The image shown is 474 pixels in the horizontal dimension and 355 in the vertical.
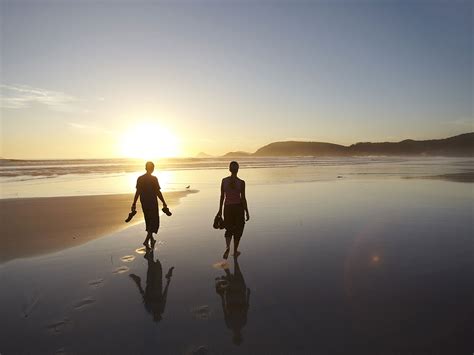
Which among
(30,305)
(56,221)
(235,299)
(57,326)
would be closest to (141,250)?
(30,305)

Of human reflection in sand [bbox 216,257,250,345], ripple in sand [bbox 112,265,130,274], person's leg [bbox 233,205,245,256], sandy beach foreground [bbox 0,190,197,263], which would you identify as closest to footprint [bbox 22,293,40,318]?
ripple in sand [bbox 112,265,130,274]

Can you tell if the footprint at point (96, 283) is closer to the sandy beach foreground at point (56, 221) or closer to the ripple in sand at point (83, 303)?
the ripple in sand at point (83, 303)

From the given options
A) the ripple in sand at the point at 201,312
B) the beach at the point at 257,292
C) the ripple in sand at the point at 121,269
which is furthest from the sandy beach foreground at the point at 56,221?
the ripple in sand at the point at 201,312

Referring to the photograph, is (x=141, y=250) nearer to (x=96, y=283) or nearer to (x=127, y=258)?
(x=127, y=258)

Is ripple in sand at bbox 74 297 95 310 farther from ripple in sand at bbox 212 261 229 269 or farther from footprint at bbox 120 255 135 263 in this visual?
ripple in sand at bbox 212 261 229 269

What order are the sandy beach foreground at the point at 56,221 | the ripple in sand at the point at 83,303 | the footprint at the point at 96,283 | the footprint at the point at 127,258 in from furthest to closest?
1. the sandy beach foreground at the point at 56,221
2. the footprint at the point at 127,258
3. the footprint at the point at 96,283
4. the ripple in sand at the point at 83,303

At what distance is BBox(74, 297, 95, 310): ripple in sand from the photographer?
4934 millimetres

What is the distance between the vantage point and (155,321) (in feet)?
14.8

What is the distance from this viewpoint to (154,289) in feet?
18.4

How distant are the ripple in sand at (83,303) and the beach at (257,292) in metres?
0.03

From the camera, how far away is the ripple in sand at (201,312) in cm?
458

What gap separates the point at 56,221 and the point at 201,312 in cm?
898

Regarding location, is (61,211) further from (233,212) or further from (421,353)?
(421,353)

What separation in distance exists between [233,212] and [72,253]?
423 cm
